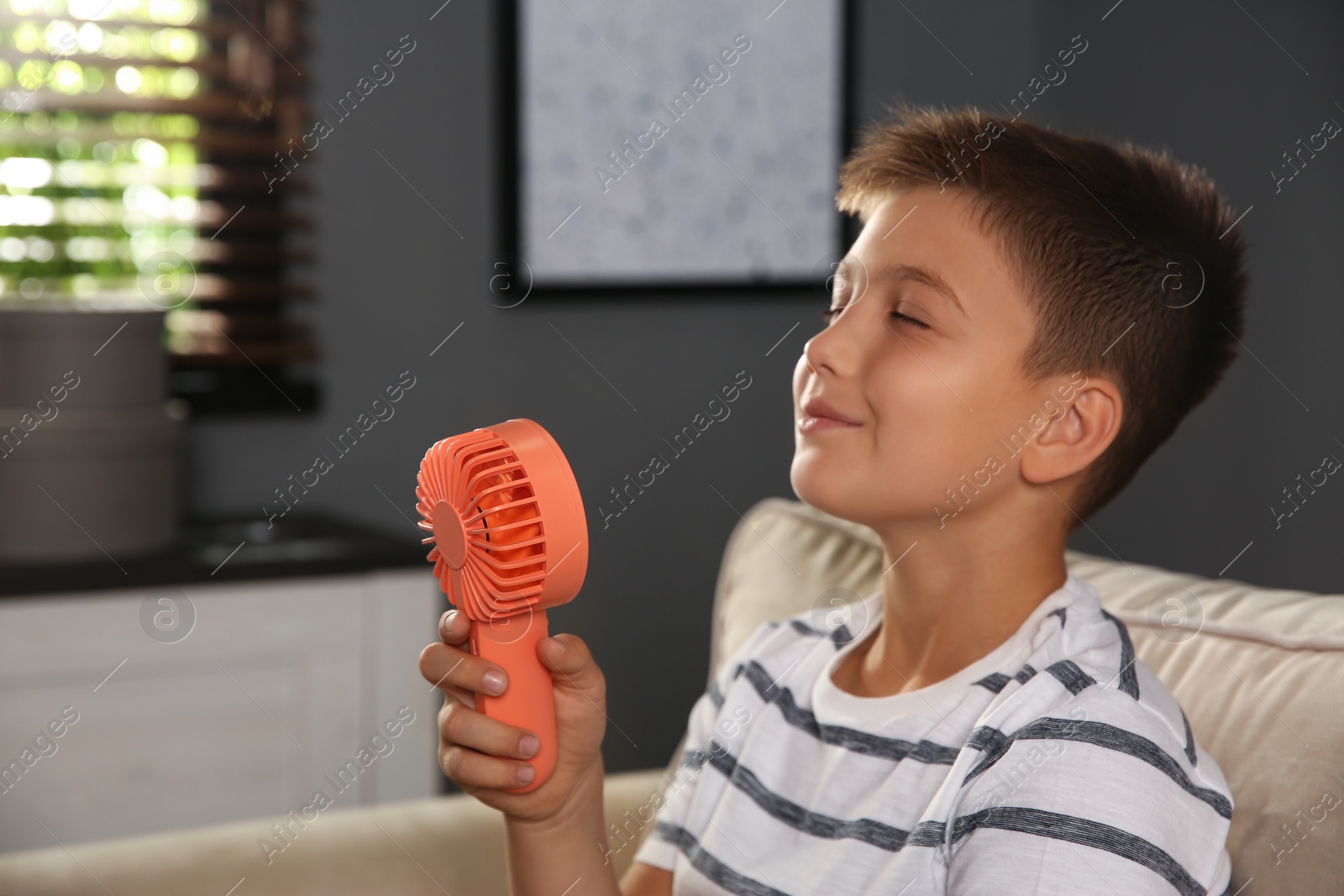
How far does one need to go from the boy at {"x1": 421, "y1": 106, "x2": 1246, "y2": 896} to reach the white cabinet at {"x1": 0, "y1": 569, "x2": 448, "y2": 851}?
77 centimetres

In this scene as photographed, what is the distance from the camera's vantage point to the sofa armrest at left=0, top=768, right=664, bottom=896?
112 cm

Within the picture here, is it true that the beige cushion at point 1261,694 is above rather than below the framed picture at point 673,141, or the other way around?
below

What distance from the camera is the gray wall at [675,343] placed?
206 centimetres

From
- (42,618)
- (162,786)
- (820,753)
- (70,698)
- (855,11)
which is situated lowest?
(162,786)

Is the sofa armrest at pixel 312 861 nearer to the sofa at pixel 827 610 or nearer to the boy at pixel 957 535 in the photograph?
the sofa at pixel 827 610

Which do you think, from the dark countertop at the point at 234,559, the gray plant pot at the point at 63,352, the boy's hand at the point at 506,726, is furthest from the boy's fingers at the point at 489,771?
the gray plant pot at the point at 63,352

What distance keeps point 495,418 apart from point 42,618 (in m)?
0.89

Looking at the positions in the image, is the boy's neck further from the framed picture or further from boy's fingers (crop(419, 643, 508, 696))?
the framed picture

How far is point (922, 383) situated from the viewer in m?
0.90

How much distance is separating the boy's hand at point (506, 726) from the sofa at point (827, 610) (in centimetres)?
37

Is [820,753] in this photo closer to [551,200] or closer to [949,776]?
[949,776]

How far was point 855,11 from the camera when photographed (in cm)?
252

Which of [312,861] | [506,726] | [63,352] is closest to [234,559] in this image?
[63,352]

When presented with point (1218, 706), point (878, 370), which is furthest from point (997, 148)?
point (1218, 706)
